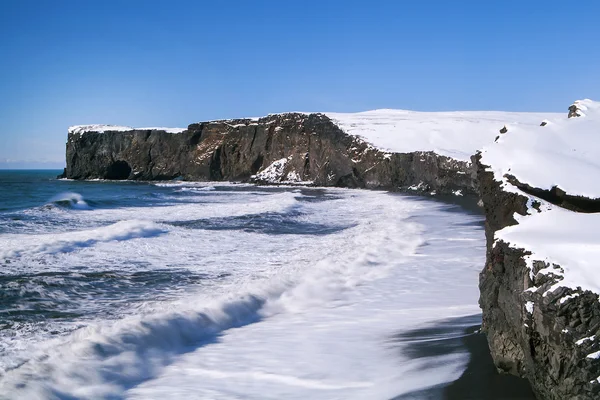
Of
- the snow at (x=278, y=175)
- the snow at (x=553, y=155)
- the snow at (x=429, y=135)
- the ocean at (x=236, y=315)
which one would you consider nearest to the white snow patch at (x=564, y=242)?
the snow at (x=553, y=155)

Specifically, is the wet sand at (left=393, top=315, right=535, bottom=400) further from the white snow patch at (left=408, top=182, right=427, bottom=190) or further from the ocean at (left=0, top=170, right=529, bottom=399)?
the white snow patch at (left=408, top=182, right=427, bottom=190)

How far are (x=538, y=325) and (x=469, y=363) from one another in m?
1.46

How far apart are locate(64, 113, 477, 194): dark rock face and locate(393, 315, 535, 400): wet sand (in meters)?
26.9

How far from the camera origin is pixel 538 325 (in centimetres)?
344

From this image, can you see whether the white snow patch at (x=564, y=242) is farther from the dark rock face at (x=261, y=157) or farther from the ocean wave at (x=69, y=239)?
the dark rock face at (x=261, y=157)

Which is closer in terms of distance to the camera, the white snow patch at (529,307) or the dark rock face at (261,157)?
the white snow patch at (529,307)

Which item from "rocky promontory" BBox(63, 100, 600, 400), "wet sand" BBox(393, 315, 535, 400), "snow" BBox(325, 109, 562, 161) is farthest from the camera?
"snow" BBox(325, 109, 562, 161)

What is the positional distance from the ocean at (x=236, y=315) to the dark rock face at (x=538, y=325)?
1.37 feet

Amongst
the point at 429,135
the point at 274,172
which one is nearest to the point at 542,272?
the point at 429,135

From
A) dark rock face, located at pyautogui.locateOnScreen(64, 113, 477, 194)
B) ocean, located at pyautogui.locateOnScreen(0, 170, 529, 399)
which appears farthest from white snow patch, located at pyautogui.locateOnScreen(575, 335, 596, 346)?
dark rock face, located at pyautogui.locateOnScreen(64, 113, 477, 194)

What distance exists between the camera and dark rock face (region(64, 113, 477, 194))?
40469 mm

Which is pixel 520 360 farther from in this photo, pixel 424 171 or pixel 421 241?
pixel 424 171

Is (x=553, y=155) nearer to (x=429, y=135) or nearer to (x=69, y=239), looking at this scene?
(x=69, y=239)

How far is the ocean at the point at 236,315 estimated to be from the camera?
4750mm
